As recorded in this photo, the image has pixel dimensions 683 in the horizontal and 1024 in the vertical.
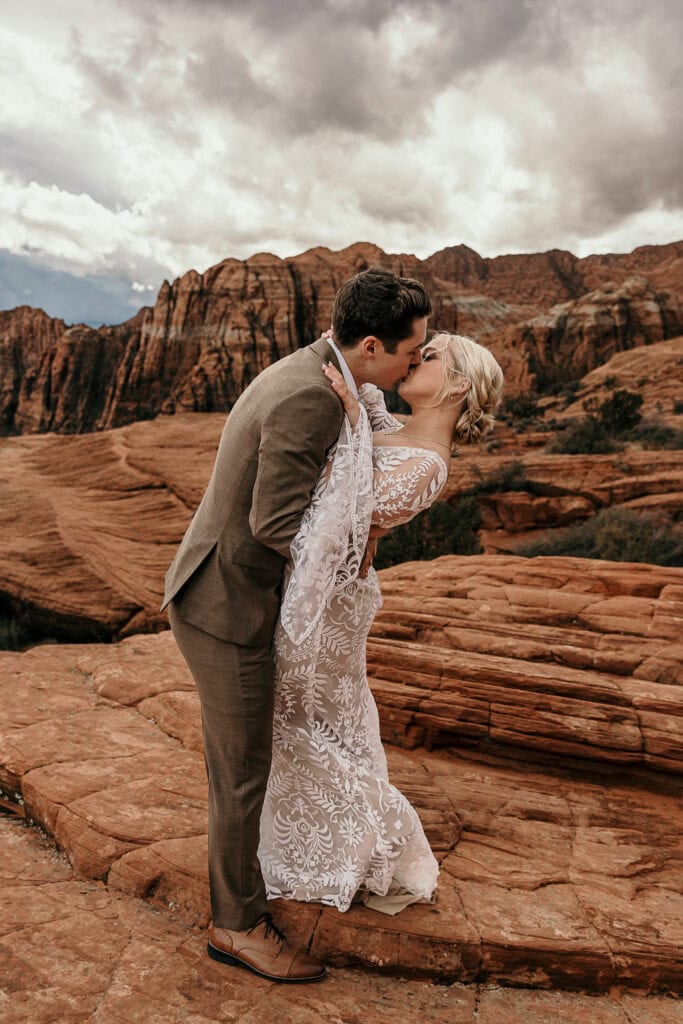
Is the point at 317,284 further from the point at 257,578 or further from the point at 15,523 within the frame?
the point at 257,578

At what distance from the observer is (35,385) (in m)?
67.8

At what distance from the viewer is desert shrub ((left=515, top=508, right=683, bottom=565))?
35.3 feet

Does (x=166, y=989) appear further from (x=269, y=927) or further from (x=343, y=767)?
(x=343, y=767)

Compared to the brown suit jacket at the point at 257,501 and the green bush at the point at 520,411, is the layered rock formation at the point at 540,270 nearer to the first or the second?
the green bush at the point at 520,411

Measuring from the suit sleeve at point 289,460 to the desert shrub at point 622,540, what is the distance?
337 inches

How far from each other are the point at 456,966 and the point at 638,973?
733 mm

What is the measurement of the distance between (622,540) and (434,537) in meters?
4.40

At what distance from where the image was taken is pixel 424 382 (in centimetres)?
268

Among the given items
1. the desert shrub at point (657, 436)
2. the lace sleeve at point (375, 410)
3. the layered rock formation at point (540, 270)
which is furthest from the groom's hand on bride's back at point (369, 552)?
the layered rock formation at point (540, 270)

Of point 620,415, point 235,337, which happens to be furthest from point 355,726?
point 235,337

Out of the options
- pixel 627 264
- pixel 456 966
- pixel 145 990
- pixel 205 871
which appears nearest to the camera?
pixel 145 990

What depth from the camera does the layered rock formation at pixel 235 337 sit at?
50906 millimetres

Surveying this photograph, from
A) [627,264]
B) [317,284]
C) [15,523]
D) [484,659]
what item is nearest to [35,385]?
[317,284]

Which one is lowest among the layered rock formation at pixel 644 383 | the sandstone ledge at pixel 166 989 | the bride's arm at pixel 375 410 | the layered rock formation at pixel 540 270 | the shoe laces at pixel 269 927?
the sandstone ledge at pixel 166 989
